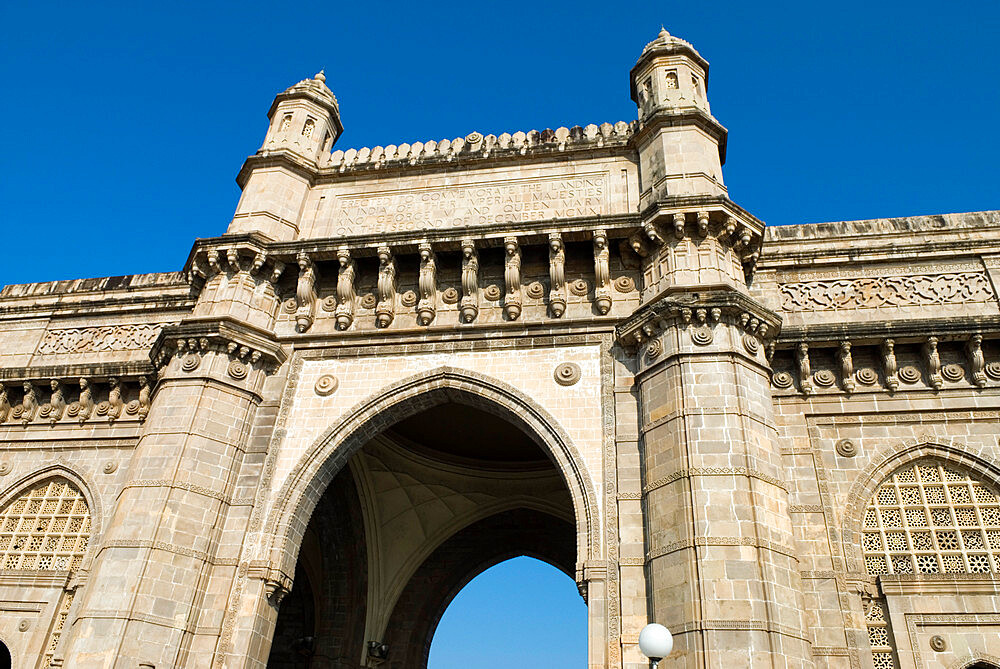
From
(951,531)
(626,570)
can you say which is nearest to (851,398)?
(951,531)

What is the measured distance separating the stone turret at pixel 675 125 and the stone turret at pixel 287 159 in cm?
Answer: 657

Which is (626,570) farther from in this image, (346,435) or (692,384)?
(346,435)

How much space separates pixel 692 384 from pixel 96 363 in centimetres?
1182

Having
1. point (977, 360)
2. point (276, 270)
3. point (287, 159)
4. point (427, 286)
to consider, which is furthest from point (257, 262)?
point (977, 360)

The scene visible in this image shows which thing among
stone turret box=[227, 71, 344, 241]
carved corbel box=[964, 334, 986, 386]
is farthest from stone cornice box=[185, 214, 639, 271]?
carved corbel box=[964, 334, 986, 386]

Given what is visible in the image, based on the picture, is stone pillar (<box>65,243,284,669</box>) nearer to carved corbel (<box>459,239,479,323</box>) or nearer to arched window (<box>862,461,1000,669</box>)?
carved corbel (<box>459,239,479,323</box>)

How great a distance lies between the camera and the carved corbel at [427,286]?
515 inches

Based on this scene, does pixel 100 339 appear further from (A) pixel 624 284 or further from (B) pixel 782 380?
(B) pixel 782 380

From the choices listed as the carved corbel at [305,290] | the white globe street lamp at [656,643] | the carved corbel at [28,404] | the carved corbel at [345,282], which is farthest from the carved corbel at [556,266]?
the carved corbel at [28,404]

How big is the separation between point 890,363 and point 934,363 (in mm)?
638

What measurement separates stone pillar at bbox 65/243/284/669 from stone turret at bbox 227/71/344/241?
1185 millimetres

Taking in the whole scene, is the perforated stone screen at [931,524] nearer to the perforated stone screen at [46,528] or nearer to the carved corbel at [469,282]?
the carved corbel at [469,282]

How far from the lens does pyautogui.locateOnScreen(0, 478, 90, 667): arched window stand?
44.8 ft

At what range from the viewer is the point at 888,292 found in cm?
1297
